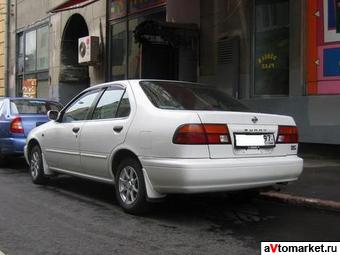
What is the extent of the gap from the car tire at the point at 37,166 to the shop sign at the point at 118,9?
994 centimetres

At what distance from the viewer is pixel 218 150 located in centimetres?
598

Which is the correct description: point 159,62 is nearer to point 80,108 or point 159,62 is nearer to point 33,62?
point 80,108

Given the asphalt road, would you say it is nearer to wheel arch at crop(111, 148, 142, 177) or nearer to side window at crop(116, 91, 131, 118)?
wheel arch at crop(111, 148, 142, 177)

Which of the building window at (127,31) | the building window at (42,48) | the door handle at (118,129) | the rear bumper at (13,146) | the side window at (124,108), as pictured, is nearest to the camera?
the door handle at (118,129)

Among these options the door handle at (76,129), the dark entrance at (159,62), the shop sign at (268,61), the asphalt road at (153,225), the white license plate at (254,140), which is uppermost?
the dark entrance at (159,62)

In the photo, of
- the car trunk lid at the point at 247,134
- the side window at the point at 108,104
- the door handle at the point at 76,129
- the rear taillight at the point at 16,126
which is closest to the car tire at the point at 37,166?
the door handle at the point at 76,129

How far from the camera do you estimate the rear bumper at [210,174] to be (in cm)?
579

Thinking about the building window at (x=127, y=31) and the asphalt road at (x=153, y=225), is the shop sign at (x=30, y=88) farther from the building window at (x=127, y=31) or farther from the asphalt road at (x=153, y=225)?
the asphalt road at (x=153, y=225)

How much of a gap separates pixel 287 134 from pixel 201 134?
4.25 ft

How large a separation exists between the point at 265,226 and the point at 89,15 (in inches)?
609

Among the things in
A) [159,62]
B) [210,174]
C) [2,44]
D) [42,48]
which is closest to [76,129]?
[210,174]

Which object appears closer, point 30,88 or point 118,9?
point 118,9

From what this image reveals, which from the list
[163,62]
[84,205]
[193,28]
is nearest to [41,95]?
[163,62]

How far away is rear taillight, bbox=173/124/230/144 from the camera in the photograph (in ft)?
19.2
